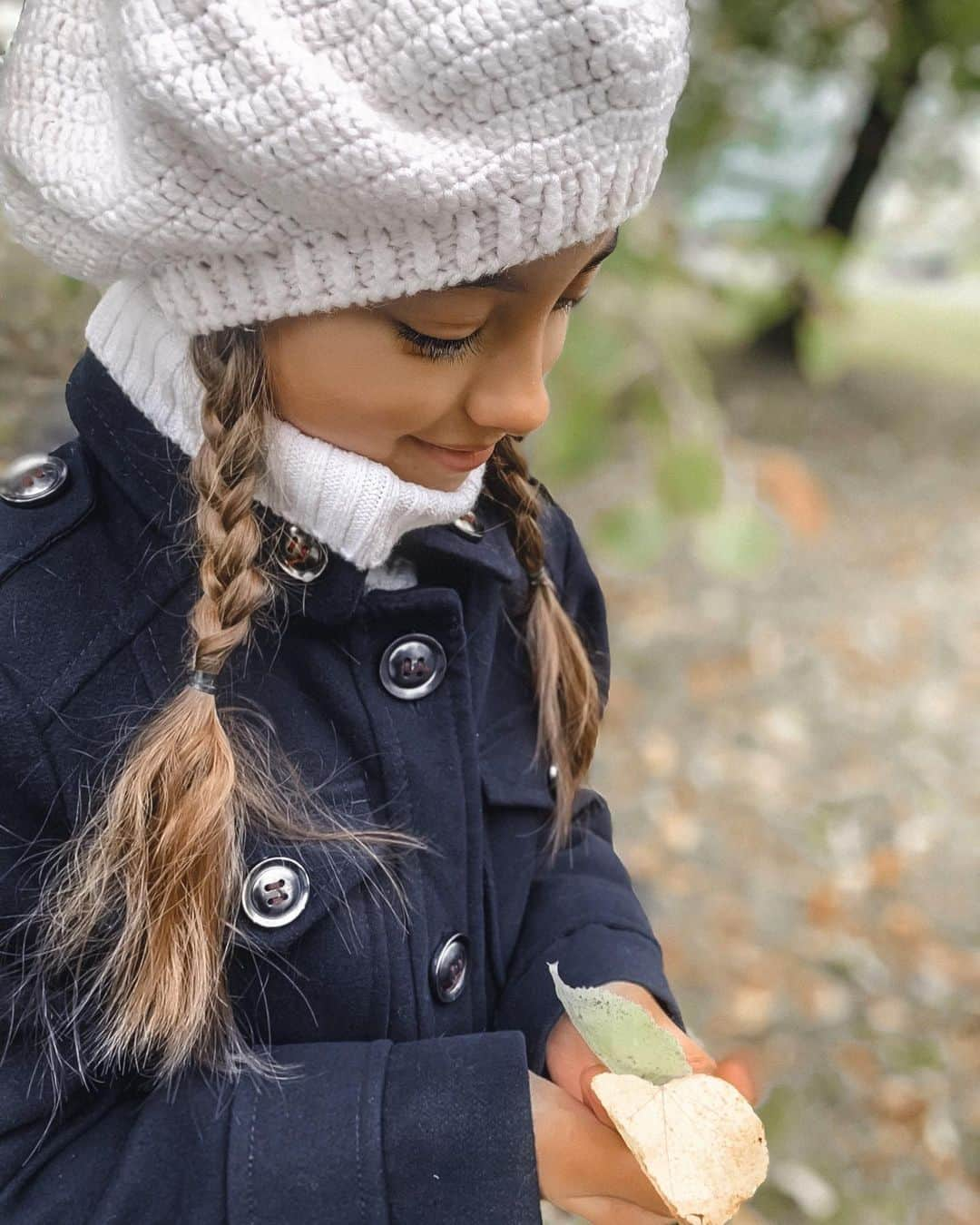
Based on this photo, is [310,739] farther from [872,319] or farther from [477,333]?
[872,319]

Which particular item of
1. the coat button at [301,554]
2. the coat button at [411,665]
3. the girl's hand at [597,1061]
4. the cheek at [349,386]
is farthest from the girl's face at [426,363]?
the girl's hand at [597,1061]

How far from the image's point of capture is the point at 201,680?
1037mm

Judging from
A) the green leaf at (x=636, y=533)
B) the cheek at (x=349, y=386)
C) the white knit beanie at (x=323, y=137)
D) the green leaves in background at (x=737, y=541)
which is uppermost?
the white knit beanie at (x=323, y=137)

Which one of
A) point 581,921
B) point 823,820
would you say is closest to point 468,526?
point 581,921

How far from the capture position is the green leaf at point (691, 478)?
241 cm

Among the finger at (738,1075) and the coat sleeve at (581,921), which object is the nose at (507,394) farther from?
the finger at (738,1075)

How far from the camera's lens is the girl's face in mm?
998

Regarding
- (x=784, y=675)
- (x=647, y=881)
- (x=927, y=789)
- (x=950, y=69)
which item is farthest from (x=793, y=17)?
(x=647, y=881)

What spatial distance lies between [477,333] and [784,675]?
3853 millimetres

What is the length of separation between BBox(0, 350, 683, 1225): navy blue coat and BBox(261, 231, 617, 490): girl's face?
14 cm

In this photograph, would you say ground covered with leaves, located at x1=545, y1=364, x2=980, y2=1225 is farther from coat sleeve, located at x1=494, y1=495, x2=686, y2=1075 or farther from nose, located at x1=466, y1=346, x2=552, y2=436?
nose, located at x1=466, y1=346, x2=552, y2=436

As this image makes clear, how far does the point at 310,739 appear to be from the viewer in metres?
1.17

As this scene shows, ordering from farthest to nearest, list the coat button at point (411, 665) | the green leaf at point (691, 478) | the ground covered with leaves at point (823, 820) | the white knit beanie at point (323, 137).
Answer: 1. the ground covered with leaves at point (823, 820)
2. the green leaf at point (691, 478)
3. the coat button at point (411, 665)
4. the white knit beanie at point (323, 137)

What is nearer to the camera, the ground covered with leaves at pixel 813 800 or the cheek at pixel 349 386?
the cheek at pixel 349 386
